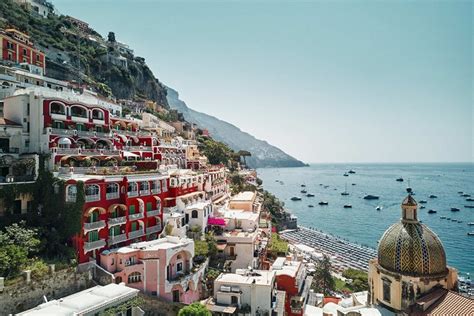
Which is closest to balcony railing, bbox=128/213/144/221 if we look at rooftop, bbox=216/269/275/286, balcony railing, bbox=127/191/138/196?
balcony railing, bbox=127/191/138/196

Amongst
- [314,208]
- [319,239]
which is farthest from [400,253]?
[314,208]

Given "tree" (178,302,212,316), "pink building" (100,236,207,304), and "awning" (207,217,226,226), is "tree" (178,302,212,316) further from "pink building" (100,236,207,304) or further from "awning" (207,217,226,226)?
"awning" (207,217,226,226)

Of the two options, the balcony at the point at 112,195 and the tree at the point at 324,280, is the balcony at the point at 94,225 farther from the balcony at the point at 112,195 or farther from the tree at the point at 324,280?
the tree at the point at 324,280

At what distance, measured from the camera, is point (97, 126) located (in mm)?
35938

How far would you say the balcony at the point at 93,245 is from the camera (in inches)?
1009

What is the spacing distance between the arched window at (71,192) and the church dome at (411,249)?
23811 millimetres

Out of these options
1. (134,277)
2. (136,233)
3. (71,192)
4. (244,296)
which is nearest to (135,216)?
(136,233)

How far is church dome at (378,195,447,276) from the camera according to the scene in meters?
21.2

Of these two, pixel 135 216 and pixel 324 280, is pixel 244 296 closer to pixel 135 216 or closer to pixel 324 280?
pixel 135 216

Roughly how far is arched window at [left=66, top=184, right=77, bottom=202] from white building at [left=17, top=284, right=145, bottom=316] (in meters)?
7.15

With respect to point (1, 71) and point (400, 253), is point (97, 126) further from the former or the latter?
point (400, 253)

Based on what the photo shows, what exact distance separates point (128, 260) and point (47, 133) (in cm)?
1399

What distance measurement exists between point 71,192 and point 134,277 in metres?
8.68

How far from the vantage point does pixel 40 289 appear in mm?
22391
